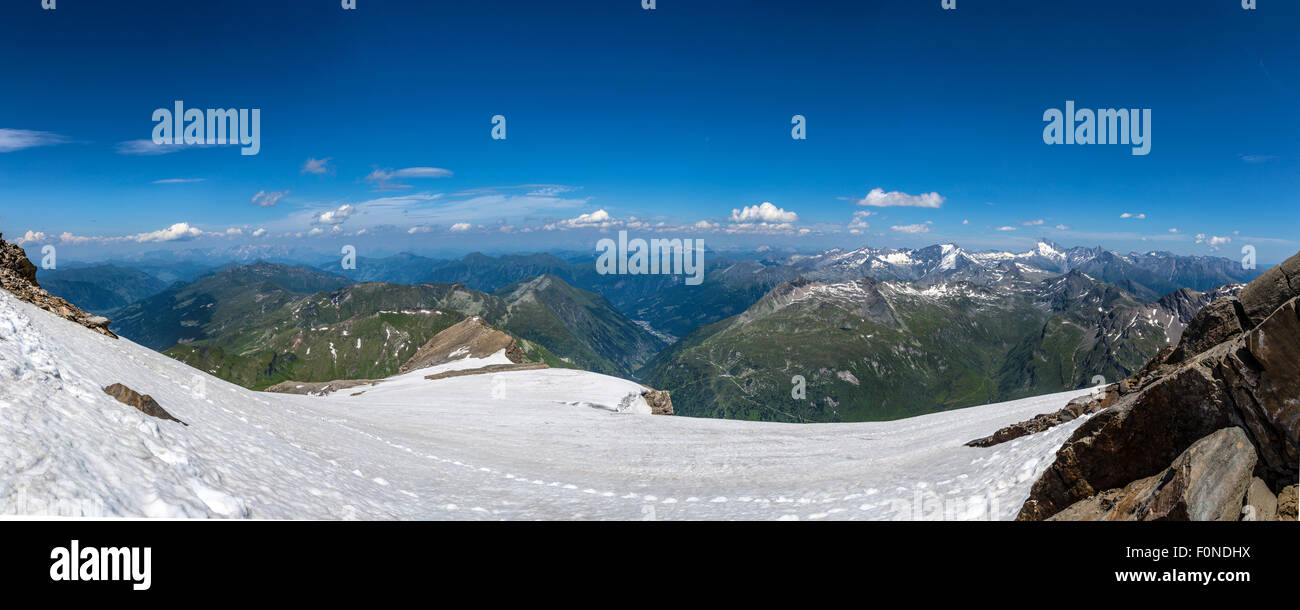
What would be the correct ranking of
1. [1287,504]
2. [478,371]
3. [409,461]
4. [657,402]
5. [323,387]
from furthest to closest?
[478,371] → [323,387] → [657,402] → [409,461] → [1287,504]

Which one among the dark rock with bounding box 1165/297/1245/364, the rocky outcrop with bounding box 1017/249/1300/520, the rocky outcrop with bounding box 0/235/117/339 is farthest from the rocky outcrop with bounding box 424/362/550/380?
the dark rock with bounding box 1165/297/1245/364

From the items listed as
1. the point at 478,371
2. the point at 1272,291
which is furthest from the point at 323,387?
the point at 1272,291

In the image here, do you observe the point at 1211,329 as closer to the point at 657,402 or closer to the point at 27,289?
the point at 657,402

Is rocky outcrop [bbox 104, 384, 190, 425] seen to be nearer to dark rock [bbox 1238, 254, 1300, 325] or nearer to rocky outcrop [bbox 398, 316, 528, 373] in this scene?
dark rock [bbox 1238, 254, 1300, 325]

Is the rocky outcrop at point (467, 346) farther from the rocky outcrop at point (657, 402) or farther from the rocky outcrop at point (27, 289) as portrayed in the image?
the rocky outcrop at point (27, 289)

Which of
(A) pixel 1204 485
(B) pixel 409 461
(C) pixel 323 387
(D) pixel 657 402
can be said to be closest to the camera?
(A) pixel 1204 485
